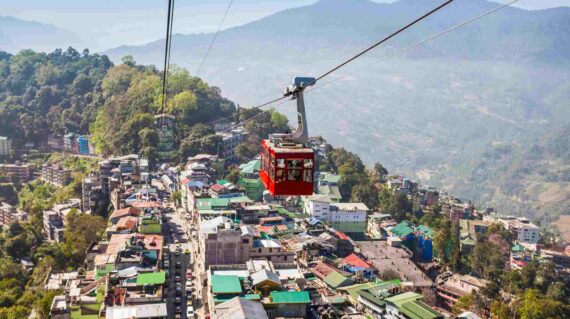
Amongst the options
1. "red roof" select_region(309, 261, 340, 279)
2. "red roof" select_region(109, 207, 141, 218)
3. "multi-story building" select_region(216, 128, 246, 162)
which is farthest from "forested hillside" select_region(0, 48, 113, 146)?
"red roof" select_region(309, 261, 340, 279)

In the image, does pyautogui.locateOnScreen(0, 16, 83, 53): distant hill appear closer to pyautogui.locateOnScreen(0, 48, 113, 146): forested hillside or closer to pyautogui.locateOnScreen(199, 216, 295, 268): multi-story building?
pyautogui.locateOnScreen(0, 48, 113, 146): forested hillside

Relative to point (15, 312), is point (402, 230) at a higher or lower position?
higher

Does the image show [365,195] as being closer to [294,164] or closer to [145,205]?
[145,205]

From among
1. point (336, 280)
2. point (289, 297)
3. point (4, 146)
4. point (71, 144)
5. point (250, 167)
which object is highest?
point (71, 144)

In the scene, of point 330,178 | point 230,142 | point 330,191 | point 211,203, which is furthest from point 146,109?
point 211,203

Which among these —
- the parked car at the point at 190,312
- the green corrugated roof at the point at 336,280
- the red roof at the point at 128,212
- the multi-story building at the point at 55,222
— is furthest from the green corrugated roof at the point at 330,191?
the parked car at the point at 190,312

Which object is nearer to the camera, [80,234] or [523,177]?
[80,234]

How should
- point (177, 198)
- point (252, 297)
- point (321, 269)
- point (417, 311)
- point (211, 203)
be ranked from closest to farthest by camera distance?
point (252, 297) → point (417, 311) → point (321, 269) → point (211, 203) → point (177, 198)
